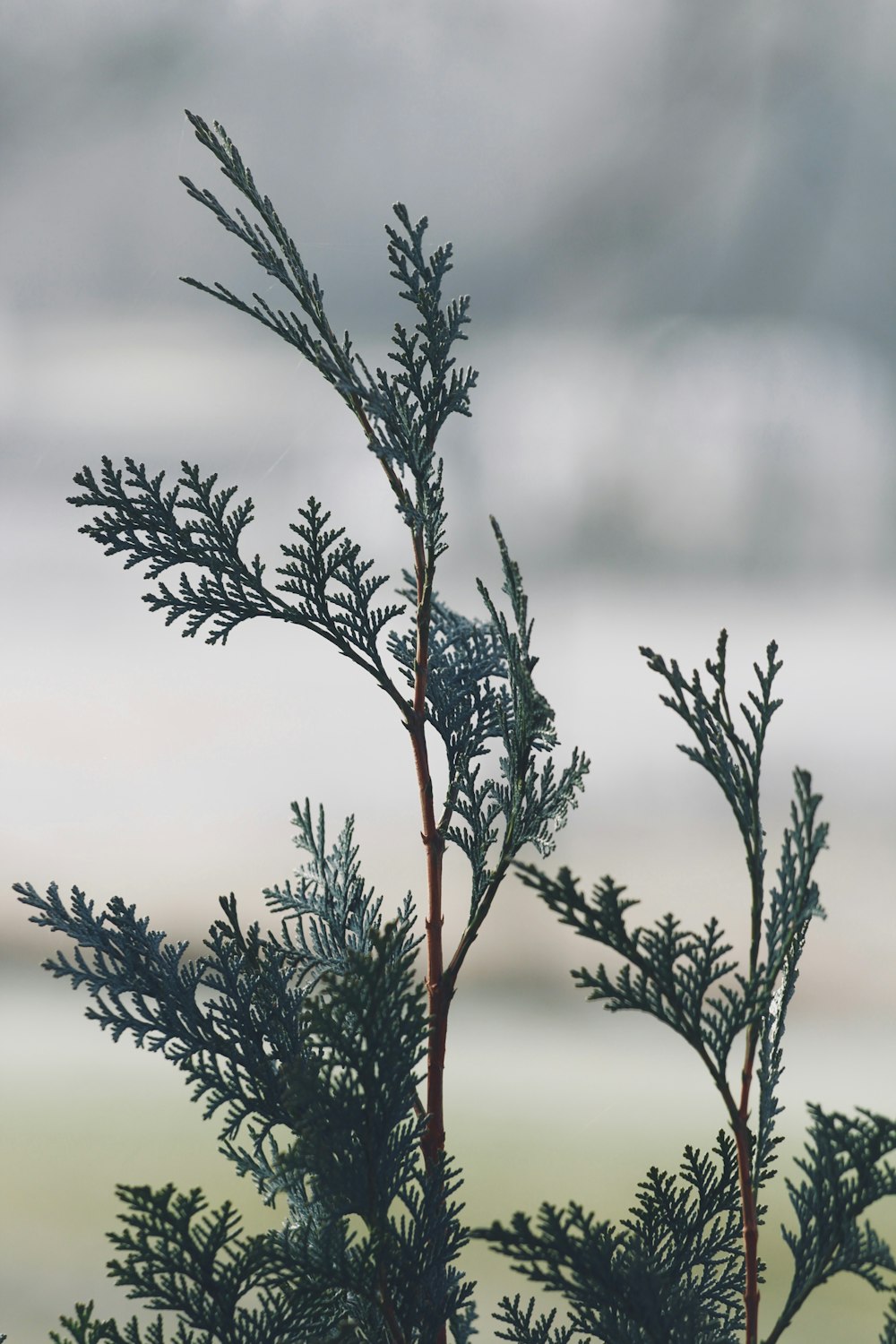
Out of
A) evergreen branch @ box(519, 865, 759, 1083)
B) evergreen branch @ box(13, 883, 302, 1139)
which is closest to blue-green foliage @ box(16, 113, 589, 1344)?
A: evergreen branch @ box(13, 883, 302, 1139)

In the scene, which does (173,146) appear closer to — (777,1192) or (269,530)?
(269,530)

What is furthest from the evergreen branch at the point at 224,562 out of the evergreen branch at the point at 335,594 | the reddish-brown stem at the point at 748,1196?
the reddish-brown stem at the point at 748,1196

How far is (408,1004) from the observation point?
2.07 feet

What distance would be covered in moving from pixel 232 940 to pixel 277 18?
6.04 feet

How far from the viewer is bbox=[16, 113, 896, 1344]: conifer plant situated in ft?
1.95

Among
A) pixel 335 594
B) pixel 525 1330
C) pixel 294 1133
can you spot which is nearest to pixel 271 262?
pixel 335 594

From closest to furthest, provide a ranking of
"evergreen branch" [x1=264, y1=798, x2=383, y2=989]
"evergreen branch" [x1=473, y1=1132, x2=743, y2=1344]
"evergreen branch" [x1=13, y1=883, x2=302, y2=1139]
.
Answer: "evergreen branch" [x1=473, y1=1132, x2=743, y2=1344]
"evergreen branch" [x1=13, y1=883, x2=302, y2=1139]
"evergreen branch" [x1=264, y1=798, x2=383, y2=989]

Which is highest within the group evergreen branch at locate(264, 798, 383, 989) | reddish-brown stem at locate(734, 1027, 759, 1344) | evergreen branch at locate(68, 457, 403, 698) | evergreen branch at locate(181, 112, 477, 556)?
evergreen branch at locate(181, 112, 477, 556)

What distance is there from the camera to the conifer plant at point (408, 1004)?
0.59 m

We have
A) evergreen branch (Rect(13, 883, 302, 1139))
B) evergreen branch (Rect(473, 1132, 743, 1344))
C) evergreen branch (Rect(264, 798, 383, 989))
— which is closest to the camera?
evergreen branch (Rect(473, 1132, 743, 1344))

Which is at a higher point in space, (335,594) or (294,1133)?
(335,594)

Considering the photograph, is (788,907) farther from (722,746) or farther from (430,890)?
(430,890)

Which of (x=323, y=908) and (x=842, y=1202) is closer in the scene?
(x=842, y=1202)

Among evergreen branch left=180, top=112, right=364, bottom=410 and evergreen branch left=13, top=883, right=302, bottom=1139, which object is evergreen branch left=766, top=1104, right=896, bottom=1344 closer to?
evergreen branch left=13, top=883, right=302, bottom=1139
